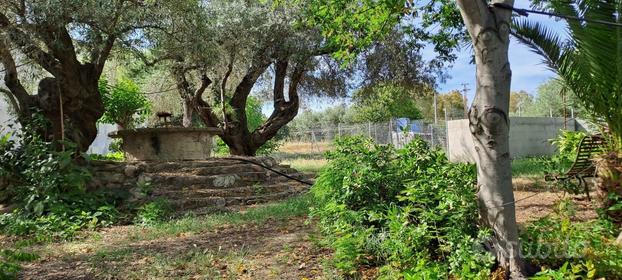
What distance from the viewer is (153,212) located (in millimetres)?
7039

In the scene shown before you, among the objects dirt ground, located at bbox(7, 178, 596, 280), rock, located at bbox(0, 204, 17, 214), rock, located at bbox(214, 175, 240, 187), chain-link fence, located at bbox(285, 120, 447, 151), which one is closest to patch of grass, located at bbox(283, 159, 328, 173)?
chain-link fence, located at bbox(285, 120, 447, 151)

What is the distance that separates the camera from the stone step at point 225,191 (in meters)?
8.28

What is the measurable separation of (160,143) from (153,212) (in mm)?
3853

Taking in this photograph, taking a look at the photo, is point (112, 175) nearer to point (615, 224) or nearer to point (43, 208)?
point (43, 208)

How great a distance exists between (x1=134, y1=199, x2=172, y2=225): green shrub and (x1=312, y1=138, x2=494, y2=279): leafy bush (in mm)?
3076

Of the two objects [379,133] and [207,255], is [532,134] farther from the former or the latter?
[207,255]

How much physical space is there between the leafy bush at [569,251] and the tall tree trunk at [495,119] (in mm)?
225

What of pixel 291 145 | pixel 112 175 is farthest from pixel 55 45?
pixel 291 145

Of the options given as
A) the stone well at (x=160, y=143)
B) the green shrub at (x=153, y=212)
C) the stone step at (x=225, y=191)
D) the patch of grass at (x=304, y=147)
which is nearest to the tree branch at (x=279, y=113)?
the stone well at (x=160, y=143)

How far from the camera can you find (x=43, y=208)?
6.63 metres

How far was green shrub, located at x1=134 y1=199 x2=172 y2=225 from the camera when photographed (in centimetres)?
682

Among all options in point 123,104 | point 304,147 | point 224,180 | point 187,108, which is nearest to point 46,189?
point 224,180

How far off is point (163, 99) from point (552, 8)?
13.3 metres

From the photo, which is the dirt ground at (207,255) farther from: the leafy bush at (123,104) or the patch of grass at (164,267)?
the leafy bush at (123,104)
